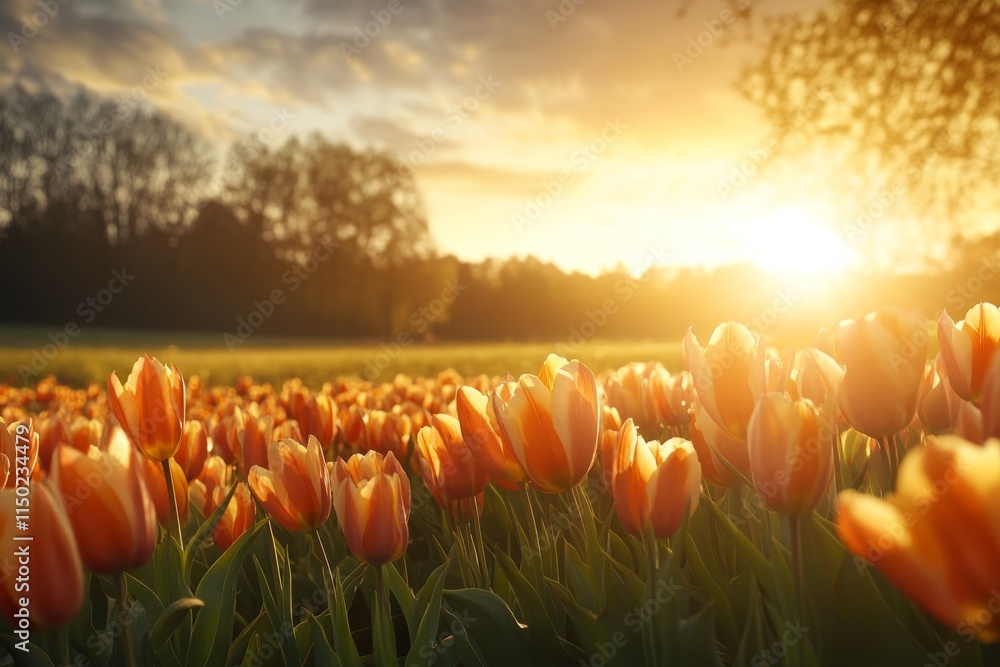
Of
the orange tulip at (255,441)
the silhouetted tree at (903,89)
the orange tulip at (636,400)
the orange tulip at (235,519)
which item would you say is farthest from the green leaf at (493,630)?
the silhouetted tree at (903,89)

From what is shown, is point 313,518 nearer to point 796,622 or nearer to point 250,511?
point 250,511

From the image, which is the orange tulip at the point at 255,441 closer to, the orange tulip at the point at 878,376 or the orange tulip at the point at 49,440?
the orange tulip at the point at 49,440

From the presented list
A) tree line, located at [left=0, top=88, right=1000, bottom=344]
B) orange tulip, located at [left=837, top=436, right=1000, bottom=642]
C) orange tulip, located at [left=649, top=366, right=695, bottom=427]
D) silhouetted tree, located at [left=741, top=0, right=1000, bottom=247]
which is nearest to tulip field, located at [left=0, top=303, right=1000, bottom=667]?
orange tulip, located at [left=837, top=436, right=1000, bottom=642]

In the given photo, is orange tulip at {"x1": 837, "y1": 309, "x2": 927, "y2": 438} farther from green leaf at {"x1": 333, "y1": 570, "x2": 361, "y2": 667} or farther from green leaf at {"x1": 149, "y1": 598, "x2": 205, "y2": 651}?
green leaf at {"x1": 149, "y1": 598, "x2": 205, "y2": 651}

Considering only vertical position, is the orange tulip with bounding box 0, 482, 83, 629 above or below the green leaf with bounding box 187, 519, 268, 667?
above

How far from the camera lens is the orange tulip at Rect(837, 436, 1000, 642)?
67cm

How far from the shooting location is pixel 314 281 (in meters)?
41.1

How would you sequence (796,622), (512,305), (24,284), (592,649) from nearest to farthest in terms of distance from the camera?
(796,622) < (592,649) < (24,284) < (512,305)

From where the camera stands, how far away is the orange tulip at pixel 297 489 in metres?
1.50

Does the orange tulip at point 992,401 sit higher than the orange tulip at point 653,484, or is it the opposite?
the orange tulip at point 992,401

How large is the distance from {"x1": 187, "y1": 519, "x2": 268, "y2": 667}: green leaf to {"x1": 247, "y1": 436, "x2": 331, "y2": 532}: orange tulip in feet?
0.52

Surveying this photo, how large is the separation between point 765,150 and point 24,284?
1578 inches

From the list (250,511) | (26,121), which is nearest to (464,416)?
(250,511)

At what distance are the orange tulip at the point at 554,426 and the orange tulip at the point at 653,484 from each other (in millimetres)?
A: 96
